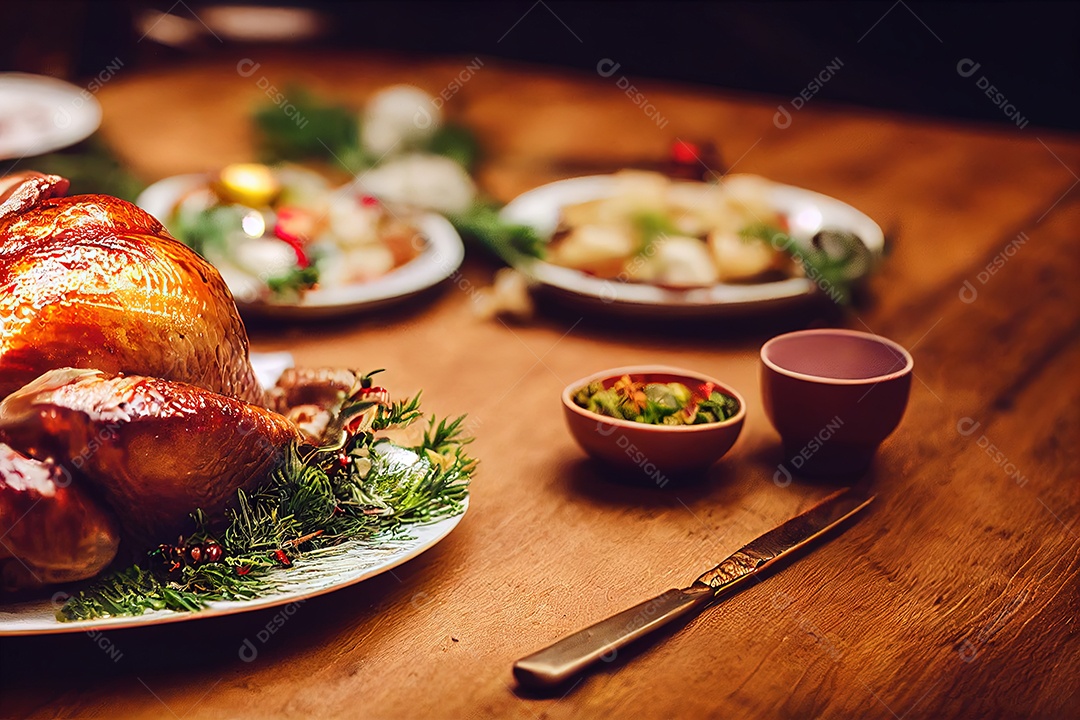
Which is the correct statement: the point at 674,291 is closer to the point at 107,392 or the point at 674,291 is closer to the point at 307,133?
the point at 107,392

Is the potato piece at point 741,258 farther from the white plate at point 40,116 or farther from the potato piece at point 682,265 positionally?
the white plate at point 40,116

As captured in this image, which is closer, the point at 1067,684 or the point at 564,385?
the point at 1067,684

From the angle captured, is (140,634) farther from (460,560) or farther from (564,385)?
(564,385)

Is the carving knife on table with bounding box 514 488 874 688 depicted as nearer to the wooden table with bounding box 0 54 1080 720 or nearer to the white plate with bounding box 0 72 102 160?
the wooden table with bounding box 0 54 1080 720

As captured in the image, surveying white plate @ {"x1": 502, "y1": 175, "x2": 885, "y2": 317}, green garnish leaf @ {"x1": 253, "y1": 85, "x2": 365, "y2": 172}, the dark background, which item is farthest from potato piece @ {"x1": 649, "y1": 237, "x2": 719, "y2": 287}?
the dark background

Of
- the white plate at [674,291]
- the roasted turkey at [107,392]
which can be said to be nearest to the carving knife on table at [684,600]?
the roasted turkey at [107,392]

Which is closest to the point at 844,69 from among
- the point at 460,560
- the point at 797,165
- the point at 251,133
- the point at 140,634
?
the point at 797,165

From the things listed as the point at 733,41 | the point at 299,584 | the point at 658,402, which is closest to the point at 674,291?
the point at 658,402
